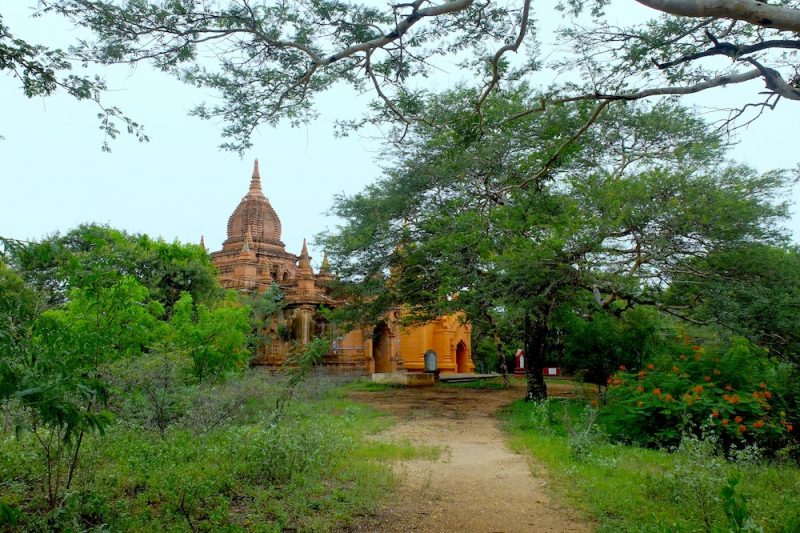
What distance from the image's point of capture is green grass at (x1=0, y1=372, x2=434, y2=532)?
4.38 metres

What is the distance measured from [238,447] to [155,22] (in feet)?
14.1

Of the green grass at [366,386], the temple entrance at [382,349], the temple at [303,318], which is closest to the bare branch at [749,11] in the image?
the temple at [303,318]

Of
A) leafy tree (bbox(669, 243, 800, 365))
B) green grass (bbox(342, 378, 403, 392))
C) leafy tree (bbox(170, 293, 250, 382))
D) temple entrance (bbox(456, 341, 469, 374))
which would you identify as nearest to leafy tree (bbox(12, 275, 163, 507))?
leafy tree (bbox(170, 293, 250, 382))

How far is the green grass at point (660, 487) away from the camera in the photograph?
454cm

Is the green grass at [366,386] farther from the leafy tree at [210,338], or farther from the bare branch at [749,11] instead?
the bare branch at [749,11]

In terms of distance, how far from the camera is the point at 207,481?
5.14m

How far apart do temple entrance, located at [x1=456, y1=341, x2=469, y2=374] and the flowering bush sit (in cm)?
2097

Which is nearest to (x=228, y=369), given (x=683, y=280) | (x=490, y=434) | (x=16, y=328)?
(x=490, y=434)

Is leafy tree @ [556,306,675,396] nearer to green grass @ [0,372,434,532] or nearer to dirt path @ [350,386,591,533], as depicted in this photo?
dirt path @ [350,386,591,533]

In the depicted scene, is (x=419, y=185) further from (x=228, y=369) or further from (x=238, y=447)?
(x=238, y=447)

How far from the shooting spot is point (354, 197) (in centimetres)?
1591

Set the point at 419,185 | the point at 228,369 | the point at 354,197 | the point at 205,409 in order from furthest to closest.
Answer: the point at 354,197, the point at 419,185, the point at 228,369, the point at 205,409

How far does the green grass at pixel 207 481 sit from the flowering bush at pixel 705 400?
336 cm

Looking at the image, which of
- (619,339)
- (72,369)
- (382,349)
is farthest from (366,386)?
(72,369)
